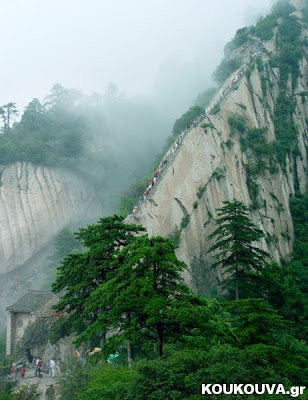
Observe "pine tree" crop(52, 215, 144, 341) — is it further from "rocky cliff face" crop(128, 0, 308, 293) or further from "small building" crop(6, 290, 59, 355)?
"small building" crop(6, 290, 59, 355)

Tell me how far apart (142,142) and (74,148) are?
44.3 ft

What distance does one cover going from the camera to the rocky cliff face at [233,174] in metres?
31.9

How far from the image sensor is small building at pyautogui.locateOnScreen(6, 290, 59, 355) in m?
31.2

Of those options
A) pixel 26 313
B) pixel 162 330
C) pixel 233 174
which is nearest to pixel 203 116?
pixel 233 174

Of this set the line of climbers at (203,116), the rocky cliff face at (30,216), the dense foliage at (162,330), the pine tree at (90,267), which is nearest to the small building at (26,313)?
the line of climbers at (203,116)

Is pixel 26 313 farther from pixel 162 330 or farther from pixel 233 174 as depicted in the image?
pixel 162 330

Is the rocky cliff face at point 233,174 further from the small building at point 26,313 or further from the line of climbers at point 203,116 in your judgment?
the small building at point 26,313

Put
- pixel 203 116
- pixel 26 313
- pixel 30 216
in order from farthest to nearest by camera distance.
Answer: pixel 30 216 < pixel 203 116 < pixel 26 313

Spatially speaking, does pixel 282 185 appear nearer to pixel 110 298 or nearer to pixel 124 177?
pixel 124 177

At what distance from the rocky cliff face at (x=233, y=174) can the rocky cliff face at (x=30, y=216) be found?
19803 millimetres

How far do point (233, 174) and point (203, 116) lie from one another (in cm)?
644

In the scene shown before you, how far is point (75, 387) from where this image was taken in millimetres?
15539

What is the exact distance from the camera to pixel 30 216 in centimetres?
4775

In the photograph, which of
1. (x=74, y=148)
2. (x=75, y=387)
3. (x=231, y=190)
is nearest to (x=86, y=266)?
A: (x=75, y=387)
